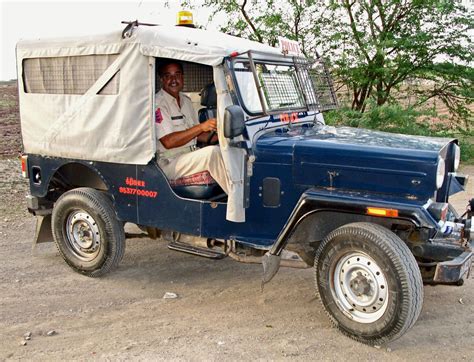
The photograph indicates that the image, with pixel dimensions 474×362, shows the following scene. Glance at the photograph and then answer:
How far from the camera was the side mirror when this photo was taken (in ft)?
13.7

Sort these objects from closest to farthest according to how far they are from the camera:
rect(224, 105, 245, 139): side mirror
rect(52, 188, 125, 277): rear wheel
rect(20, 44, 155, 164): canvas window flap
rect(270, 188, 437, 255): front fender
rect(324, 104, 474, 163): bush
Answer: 1. rect(270, 188, 437, 255): front fender
2. rect(224, 105, 245, 139): side mirror
3. rect(20, 44, 155, 164): canvas window flap
4. rect(52, 188, 125, 277): rear wheel
5. rect(324, 104, 474, 163): bush

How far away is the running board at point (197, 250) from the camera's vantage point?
4.82 metres

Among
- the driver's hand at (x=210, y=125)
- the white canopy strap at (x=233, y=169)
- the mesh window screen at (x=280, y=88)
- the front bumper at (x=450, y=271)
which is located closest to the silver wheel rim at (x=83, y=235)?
the driver's hand at (x=210, y=125)

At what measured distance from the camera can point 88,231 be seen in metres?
5.52

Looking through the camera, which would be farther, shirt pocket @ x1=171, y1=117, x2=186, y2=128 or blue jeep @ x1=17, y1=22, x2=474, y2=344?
shirt pocket @ x1=171, y1=117, x2=186, y2=128

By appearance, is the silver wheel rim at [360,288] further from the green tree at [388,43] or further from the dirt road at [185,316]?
the green tree at [388,43]

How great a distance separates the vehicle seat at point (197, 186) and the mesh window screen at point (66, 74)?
1056 mm

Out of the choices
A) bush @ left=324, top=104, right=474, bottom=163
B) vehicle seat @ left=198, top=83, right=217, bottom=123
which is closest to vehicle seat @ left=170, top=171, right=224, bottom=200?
vehicle seat @ left=198, top=83, right=217, bottom=123

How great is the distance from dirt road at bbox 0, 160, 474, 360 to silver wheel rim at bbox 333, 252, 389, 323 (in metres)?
0.25

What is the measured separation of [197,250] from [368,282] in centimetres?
162

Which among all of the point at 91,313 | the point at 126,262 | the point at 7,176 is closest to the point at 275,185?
the point at 91,313

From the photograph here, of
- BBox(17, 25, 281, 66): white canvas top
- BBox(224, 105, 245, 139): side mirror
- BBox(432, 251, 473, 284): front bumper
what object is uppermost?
BBox(17, 25, 281, 66): white canvas top

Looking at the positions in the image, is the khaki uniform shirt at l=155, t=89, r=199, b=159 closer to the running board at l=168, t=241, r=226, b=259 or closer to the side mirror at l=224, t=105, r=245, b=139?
the running board at l=168, t=241, r=226, b=259

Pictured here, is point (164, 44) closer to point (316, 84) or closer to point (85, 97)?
point (85, 97)
